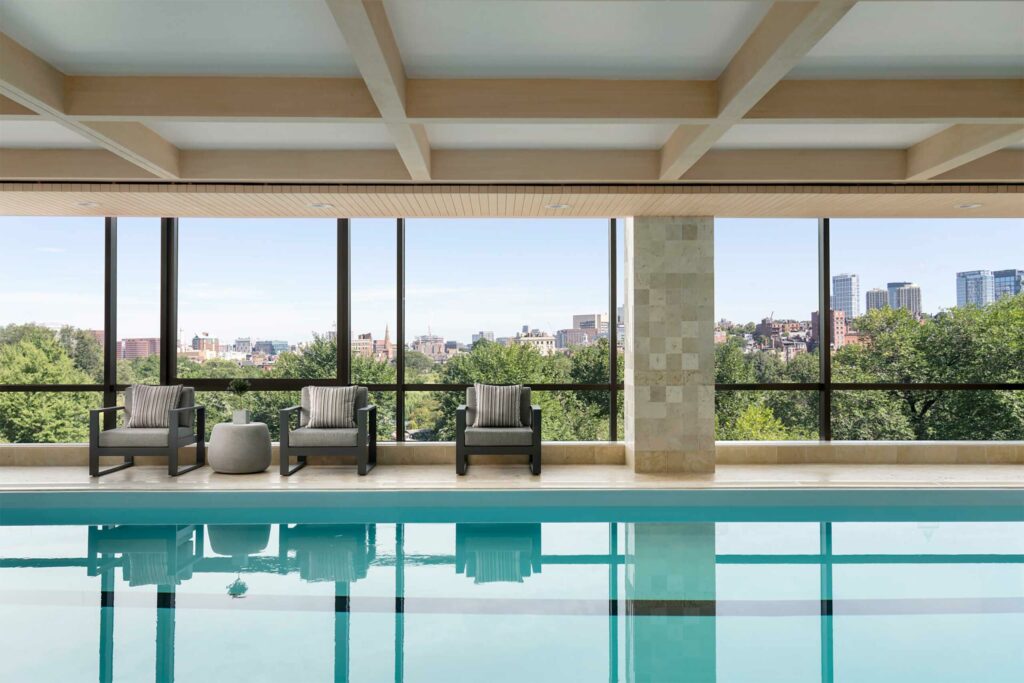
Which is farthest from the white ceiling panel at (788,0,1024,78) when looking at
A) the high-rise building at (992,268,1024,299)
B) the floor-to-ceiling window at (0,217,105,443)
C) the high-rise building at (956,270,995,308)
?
the floor-to-ceiling window at (0,217,105,443)

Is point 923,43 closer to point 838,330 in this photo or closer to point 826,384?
point 826,384

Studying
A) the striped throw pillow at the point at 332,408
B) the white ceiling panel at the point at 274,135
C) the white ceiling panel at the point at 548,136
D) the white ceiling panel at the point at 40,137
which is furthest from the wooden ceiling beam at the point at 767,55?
the striped throw pillow at the point at 332,408

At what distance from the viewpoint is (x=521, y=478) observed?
6.57 meters

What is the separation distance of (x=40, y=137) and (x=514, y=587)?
454 centimetres

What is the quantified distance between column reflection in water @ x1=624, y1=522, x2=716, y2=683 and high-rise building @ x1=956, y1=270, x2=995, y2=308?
7259 mm

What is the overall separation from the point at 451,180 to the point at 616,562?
10.1ft

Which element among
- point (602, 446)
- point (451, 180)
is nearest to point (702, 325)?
point (602, 446)

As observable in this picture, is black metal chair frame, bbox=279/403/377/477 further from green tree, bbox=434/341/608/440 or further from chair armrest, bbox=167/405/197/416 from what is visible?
green tree, bbox=434/341/608/440

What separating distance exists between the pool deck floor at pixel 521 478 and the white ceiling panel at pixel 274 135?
282 centimetres

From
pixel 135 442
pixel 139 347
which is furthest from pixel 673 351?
pixel 139 347

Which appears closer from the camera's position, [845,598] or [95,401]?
[845,598]

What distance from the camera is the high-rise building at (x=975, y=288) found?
10.3 m

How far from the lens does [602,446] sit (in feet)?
24.6

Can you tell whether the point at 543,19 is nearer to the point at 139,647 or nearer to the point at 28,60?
the point at 28,60
